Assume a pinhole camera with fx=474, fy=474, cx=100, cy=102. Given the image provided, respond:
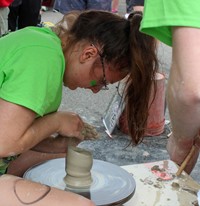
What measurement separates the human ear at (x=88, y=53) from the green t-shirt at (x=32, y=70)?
0.09 meters

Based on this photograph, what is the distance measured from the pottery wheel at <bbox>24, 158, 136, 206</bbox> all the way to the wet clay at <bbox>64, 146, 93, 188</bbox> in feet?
0.06

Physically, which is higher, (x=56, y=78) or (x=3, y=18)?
(x=56, y=78)

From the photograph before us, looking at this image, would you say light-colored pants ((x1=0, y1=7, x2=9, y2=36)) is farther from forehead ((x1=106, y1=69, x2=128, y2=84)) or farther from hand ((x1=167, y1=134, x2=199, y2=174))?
hand ((x1=167, y1=134, x2=199, y2=174))

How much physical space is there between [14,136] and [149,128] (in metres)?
1.60

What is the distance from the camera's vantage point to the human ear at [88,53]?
1561 millimetres

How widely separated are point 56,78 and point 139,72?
301 millimetres

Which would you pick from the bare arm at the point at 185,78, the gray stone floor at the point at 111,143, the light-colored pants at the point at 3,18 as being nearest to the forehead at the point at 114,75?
the bare arm at the point at 185,78

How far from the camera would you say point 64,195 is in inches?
53.6

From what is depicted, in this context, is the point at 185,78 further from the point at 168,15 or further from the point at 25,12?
the point at 25,12

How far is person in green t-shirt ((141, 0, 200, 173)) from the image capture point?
0.96 metres

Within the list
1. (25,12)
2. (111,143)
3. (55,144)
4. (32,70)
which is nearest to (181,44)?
(32,70)

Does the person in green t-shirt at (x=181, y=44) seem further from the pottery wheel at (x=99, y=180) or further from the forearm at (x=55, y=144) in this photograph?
the forearm at (x=55, y=144)

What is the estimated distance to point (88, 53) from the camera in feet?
5.13

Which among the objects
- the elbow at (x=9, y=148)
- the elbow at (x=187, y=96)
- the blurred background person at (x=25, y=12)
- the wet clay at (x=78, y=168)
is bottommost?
the blurred background person at (x=25, y=12)
